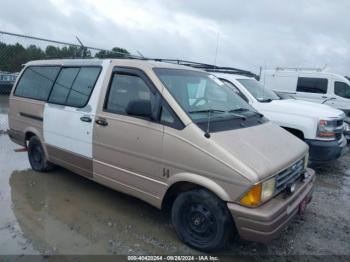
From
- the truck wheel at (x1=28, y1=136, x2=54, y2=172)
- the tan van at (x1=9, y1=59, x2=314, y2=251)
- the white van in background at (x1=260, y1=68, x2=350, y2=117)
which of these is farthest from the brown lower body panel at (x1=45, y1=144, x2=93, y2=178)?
the white van in background at (x1=260, y1=68, x2=350, y2=117)

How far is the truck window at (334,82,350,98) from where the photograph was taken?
11766 mm

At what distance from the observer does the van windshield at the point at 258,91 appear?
22.3ft

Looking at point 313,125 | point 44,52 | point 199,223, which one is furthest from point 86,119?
point 44,52

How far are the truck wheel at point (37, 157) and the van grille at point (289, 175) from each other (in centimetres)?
385

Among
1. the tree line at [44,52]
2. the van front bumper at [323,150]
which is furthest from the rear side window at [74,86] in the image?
the van front bumper at [323,150]

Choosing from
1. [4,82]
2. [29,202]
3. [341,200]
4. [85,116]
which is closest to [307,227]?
[341,200]

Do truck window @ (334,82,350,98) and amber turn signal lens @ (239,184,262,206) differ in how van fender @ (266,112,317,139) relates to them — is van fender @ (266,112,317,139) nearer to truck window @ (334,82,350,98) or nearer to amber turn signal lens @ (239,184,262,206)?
amber turn signal lens @ (239,184,262,206)

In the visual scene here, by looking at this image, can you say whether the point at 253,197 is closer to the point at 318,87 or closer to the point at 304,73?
the point at 318,87

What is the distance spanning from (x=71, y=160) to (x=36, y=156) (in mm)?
1356

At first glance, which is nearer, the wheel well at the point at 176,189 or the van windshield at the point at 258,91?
the wheel well at the point at 176,189

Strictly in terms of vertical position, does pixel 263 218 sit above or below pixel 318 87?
below

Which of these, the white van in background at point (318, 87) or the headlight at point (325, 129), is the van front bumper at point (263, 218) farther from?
the white van in background at point (318, 87)

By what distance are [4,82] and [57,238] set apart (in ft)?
39.7

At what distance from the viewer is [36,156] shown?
546 centimetres
